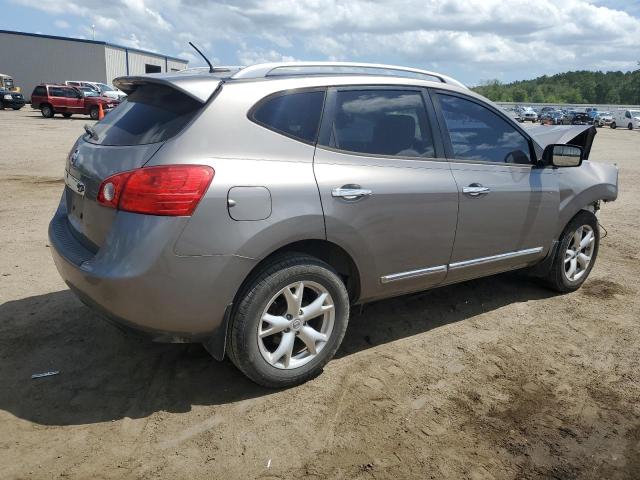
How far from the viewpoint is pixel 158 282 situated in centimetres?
275

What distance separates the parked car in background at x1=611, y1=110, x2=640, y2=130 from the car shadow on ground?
1857 inches

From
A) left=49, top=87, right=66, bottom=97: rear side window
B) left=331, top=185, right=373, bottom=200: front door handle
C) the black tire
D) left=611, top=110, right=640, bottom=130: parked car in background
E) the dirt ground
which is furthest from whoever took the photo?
Result: left=611, top=110, right=640, bottom=130: parked car in background

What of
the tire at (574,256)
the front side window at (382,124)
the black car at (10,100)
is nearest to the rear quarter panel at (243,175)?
the front side window at (382,124)

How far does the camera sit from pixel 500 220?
13.7 feet

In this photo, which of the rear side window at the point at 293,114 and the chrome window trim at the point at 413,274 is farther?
the chrome window trim at the point at 413,274

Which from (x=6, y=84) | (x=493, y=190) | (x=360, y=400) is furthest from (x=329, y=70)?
(x=6, y=84)

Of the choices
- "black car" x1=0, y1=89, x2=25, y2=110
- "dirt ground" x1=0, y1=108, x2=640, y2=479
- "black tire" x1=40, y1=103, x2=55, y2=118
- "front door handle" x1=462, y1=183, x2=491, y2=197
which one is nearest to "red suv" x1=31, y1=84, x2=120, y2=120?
"black tire" x1=40, y1=103, x2=55, y2=118

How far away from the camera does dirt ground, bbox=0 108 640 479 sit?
2680 mm

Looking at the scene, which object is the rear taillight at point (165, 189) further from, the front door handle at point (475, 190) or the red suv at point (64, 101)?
the red suv at point (64, 101)

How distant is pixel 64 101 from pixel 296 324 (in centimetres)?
3113

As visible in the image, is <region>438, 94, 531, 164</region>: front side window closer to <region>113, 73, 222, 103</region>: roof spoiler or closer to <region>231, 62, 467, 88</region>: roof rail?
<region>231, 62, 467, 88</region>: roof rail

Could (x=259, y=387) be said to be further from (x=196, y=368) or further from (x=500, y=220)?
(x=500, y=220)

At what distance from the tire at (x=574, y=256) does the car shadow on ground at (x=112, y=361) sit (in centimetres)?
58

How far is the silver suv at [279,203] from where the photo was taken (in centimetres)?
279
